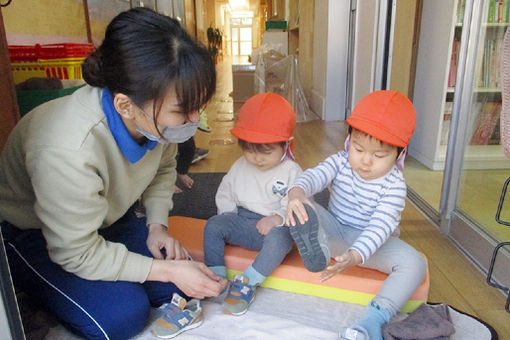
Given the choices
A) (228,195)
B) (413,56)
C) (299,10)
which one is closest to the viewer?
(228,195)

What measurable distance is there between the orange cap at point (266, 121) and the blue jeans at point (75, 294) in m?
0.51

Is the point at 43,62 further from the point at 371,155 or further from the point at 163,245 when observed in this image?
the point at 371,155

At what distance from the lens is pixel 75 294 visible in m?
0.87

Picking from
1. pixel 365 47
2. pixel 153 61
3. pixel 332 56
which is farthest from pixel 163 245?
pixel 332 56

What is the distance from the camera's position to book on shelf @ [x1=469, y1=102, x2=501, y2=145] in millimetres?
1386

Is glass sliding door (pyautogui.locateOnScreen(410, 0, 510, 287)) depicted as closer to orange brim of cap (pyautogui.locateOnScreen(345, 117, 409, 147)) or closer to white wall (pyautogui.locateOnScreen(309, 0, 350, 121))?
orange brim of cap (pyautogui.locateOnScreen(345, 117, 409, 147))

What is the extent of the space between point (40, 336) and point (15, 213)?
301 millimetres

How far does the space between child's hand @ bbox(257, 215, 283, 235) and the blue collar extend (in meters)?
0.40

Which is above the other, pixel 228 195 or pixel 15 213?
pixel 15 213

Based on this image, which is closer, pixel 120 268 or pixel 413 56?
pixel 120 268

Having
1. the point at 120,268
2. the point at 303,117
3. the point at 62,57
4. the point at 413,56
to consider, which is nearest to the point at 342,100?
the point at 303,117

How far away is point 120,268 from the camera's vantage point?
2.81 feet

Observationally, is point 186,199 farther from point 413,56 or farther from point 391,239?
point 413,56

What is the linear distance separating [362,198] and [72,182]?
2.38 ft
